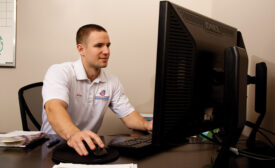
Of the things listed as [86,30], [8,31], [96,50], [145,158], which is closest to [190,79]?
[145,158]

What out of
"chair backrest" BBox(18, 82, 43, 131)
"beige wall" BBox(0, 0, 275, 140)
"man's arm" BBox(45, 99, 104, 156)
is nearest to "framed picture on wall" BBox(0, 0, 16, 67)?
"beige wall" BBox(0, 0, 275, 140)

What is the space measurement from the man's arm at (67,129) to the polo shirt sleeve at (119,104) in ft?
1.74

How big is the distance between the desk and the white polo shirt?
0.61 metres

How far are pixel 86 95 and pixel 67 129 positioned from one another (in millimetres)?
570

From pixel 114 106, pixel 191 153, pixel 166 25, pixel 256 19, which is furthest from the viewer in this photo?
pixel 114 106

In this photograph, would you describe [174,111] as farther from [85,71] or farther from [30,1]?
[30,1]

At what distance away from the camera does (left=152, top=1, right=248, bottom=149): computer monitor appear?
1.80ft

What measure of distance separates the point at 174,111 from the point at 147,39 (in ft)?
5.38

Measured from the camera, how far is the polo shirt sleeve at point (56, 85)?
4.11 feet

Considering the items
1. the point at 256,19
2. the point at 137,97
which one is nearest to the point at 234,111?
the point at 256,19

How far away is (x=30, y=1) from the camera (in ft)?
7.12

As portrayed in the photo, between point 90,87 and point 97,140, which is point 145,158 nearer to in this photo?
point 97,140

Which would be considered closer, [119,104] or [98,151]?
[98,151]

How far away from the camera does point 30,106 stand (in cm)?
149
